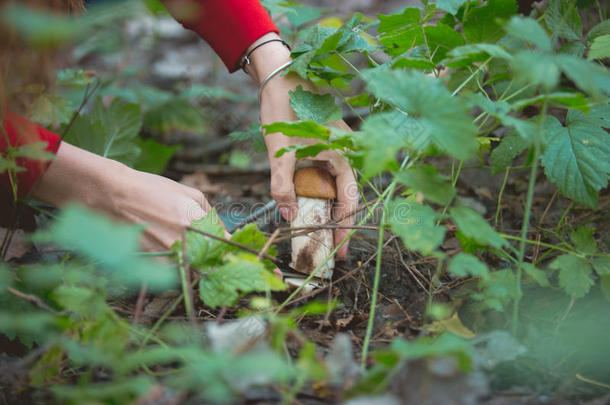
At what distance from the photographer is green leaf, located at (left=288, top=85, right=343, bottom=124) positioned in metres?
1.41

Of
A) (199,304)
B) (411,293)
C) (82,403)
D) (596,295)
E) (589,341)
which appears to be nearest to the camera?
(82,403)

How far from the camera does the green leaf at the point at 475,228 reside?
0.88m

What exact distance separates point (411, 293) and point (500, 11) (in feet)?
3.16

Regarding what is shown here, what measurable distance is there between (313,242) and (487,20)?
909 mm

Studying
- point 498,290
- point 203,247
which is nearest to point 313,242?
point 203,247

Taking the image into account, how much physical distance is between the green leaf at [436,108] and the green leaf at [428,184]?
0.09 meters

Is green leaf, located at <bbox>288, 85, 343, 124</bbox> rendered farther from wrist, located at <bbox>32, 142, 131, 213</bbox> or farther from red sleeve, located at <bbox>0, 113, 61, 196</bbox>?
red sleeve, located at <bbox>0, 113, 61, 196</bbox>

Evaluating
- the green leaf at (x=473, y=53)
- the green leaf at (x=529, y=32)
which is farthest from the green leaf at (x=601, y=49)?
the green leaf at (x=529, y=32)

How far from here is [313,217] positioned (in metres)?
1.56

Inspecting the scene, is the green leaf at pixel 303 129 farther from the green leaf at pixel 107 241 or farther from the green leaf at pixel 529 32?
the green leaf at pixel 107 241

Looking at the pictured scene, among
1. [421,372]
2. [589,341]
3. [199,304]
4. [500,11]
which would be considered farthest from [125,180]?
[589,341]

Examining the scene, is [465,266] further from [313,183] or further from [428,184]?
[313,183]

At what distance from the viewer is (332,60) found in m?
1.65

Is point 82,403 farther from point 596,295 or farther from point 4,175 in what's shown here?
point 596,295
